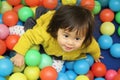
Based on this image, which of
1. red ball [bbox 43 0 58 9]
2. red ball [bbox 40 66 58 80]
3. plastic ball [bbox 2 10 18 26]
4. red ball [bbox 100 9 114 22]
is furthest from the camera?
red ball [bbox 100 9 114 22]

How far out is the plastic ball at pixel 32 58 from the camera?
1519 mm

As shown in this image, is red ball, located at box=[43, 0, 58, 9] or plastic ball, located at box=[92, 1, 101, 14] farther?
plastic ball, located at box=[92, 1, 101, 14]

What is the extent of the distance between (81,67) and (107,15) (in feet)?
1.73

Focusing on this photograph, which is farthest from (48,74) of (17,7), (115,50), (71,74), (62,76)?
(17,7)

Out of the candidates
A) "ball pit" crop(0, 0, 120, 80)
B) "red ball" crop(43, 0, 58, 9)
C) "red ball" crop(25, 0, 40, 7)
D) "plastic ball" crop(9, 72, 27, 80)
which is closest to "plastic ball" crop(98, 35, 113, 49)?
"ball pit" crop(0, 0, 120, 80)

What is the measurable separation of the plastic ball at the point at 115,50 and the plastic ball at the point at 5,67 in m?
0.68

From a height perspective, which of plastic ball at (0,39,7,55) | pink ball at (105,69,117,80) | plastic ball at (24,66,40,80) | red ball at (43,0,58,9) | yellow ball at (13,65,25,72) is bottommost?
pink ball at (105,69,117,80)

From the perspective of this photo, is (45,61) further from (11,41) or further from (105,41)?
(105,41)

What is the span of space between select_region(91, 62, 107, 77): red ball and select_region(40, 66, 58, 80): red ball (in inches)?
11.3

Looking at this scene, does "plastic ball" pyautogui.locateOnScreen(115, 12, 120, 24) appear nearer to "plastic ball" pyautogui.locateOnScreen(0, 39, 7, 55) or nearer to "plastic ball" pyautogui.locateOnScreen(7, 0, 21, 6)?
"plastic ball" pyautogui.locateOnScreen(7, 0, 21, 6)

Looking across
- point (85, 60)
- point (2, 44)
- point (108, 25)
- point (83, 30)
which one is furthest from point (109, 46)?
point (2, 44)

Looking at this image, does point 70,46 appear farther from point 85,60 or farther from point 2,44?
point 2,44

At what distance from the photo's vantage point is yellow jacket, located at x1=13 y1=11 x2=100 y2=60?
1.54 meters

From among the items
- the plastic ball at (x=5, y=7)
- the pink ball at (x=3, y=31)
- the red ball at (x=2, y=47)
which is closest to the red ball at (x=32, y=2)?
the plastic ball at (x=5, y=7)
